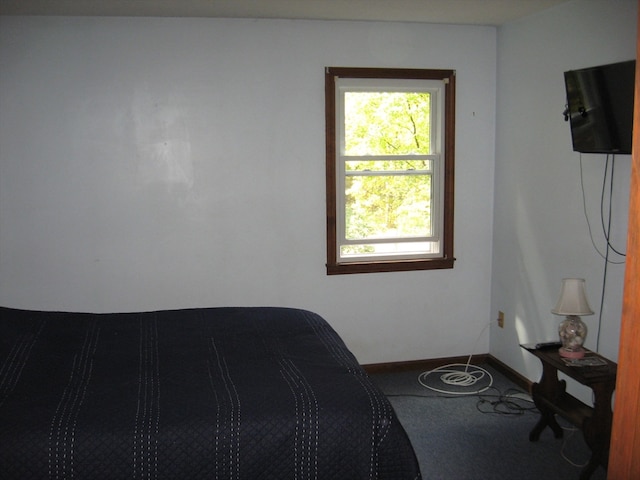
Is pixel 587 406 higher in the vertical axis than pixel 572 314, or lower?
lower

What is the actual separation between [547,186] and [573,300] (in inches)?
36.9

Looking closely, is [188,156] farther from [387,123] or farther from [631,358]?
[631,358]

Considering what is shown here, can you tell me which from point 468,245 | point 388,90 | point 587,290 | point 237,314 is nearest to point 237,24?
point 388,90

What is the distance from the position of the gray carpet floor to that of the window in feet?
2.76

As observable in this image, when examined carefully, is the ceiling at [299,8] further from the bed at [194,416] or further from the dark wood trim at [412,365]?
the dark wood trim at [412,365]

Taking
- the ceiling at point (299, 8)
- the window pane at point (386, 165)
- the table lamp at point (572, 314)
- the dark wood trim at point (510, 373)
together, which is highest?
the ceiling at point (299, 8)

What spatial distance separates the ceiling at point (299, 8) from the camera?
3404mm

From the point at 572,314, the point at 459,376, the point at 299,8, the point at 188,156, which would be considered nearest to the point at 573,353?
the point at 572,314

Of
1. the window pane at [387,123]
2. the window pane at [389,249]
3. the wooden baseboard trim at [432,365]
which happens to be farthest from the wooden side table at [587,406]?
the window pane at [387,123]

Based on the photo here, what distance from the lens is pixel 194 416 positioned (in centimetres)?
208

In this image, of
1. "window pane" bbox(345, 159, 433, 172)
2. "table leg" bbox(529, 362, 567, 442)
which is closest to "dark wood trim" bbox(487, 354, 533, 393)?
"table leg" bbox(529, 362, 567, 442)

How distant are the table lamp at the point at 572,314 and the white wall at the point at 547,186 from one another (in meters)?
0.26

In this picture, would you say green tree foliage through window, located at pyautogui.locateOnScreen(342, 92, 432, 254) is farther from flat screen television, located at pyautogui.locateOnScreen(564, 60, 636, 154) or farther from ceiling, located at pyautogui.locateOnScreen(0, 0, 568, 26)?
flat screen television, located at pyautogui.locateOnScreen(564, 60, 636, 154)

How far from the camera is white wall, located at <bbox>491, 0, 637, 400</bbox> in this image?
10.4 ft
